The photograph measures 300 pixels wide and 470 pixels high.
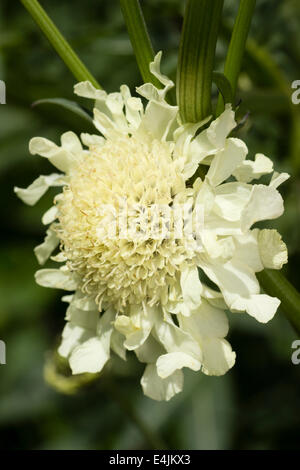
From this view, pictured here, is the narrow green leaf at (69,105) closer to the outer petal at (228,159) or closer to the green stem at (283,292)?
the outer petal at (228,159)

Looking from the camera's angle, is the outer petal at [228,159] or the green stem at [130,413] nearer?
the outer petal at [228,159]

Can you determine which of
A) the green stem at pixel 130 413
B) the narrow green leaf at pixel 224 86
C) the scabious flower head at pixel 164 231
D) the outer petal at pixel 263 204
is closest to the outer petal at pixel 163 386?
the scabious flower head at pixel 164 231

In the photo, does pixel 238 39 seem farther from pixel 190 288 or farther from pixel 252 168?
pixel 190 288

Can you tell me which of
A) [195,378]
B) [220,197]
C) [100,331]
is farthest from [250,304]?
[195,378]

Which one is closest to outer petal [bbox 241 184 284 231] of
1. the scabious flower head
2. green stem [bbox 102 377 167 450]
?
the scabious flower head

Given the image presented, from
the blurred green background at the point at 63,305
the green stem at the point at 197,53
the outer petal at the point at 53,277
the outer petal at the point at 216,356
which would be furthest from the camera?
the blurred green background at the point at 63,305

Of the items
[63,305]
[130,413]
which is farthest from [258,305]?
[63,305]
